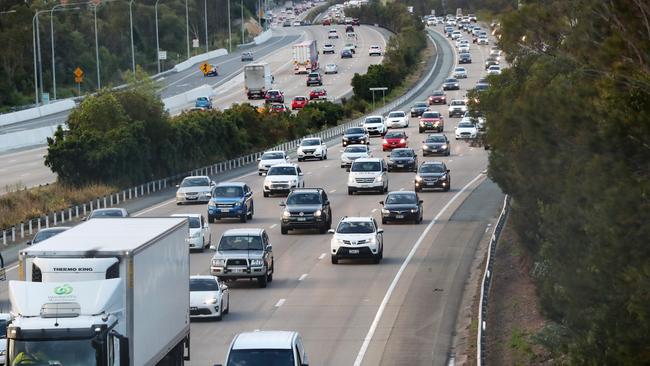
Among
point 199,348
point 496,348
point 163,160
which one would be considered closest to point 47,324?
point 199,348

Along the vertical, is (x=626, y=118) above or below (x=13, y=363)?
above

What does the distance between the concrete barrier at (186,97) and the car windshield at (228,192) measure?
6515 cm

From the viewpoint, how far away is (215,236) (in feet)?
167

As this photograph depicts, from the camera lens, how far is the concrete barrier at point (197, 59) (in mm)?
164337

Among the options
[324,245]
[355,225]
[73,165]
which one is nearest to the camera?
[355,225]

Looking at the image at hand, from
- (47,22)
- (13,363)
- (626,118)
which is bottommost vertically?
(13,363)

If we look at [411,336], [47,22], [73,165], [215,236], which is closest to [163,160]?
[73,165]

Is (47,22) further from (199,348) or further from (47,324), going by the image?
(47,324)

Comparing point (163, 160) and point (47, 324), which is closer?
point (47, 324)

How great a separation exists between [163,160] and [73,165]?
7112 mm

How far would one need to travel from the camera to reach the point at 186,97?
130 m

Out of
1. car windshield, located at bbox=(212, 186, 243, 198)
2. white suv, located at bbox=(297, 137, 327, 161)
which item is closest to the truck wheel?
car windshield, located at bbox=(212, 186, 243, 198)

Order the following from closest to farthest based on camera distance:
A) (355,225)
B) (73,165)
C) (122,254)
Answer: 1. (122,254)
2. (355,225)
3. (73,165)

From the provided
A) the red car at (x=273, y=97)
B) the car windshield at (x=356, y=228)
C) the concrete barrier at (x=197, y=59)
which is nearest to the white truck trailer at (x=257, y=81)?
the red car at (x=273, y=97)
